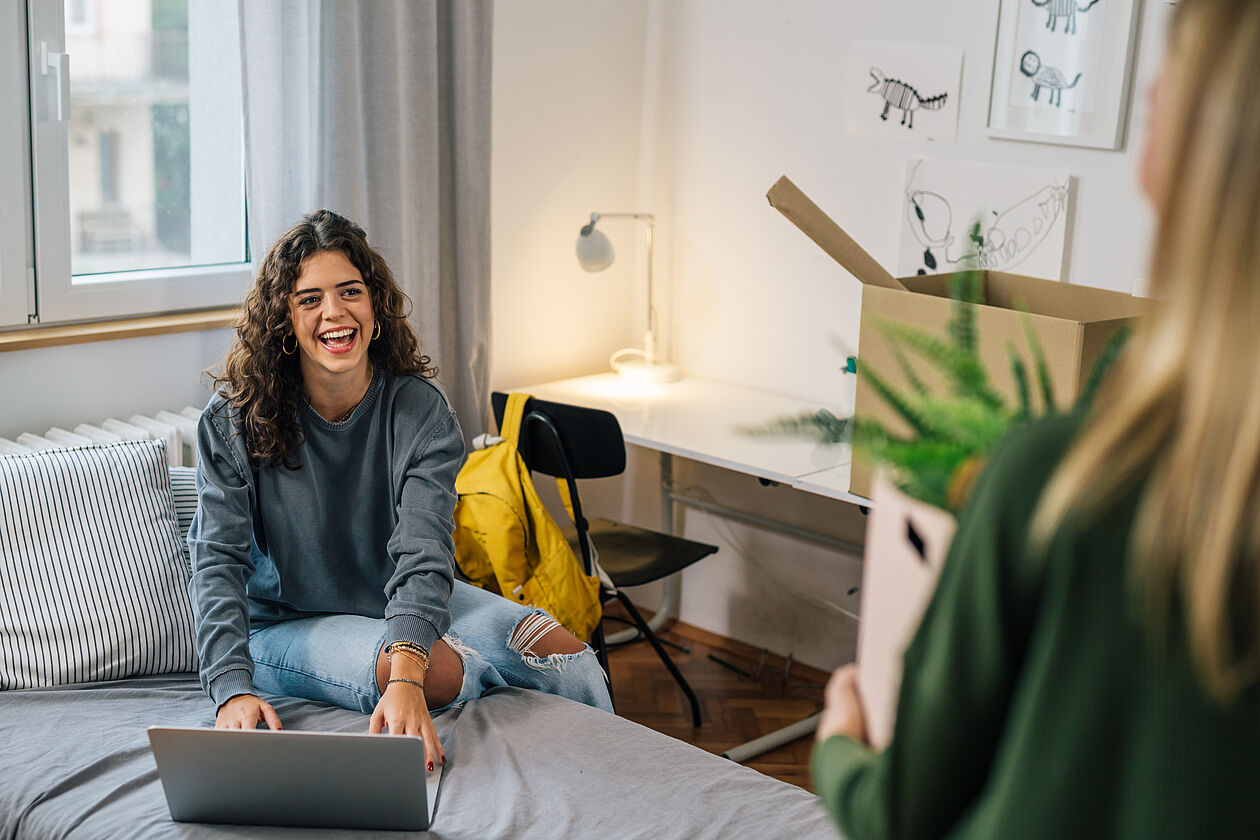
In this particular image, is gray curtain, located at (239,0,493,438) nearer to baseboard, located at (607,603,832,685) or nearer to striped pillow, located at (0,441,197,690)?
striped pillow, located at (0,441,197,690)

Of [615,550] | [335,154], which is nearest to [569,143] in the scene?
[335,154]

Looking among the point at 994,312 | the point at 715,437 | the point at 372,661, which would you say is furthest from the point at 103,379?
the point at 994,312

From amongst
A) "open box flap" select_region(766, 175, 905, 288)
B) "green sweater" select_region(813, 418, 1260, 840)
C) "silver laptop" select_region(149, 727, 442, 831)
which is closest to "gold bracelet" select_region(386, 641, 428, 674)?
"silver laptop" select_region(149, 727, 442, 831)

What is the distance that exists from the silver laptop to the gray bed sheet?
2cm

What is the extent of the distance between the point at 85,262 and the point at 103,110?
31 centimetres

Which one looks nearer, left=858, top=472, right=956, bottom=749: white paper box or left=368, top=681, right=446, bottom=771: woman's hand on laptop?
left=858, top=472, right=956, bottom=749: white paper box

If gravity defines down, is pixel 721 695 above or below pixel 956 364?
below

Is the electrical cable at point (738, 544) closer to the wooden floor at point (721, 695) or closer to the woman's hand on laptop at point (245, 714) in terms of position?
the wooden floor at point (721, 695)

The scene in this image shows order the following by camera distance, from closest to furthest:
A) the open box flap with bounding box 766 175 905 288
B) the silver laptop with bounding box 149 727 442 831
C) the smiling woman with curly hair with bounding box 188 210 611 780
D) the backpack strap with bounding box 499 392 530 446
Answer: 1. the silver laptop with bounding box 149 727 442 831
2. the smiling woman with curly hair with bounding box 188 210 611 780
3. the open box flap with bounding box 766 175 905 288
4. the backpack strap with bounding box 499 392 530 446

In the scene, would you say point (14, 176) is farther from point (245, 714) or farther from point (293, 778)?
point (293, 778)

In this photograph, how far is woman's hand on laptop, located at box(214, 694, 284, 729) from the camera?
5.81 ft

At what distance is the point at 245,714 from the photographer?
1.78 metres

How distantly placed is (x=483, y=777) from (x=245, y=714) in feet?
1.22

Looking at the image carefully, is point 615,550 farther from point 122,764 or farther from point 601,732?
point 122,764
